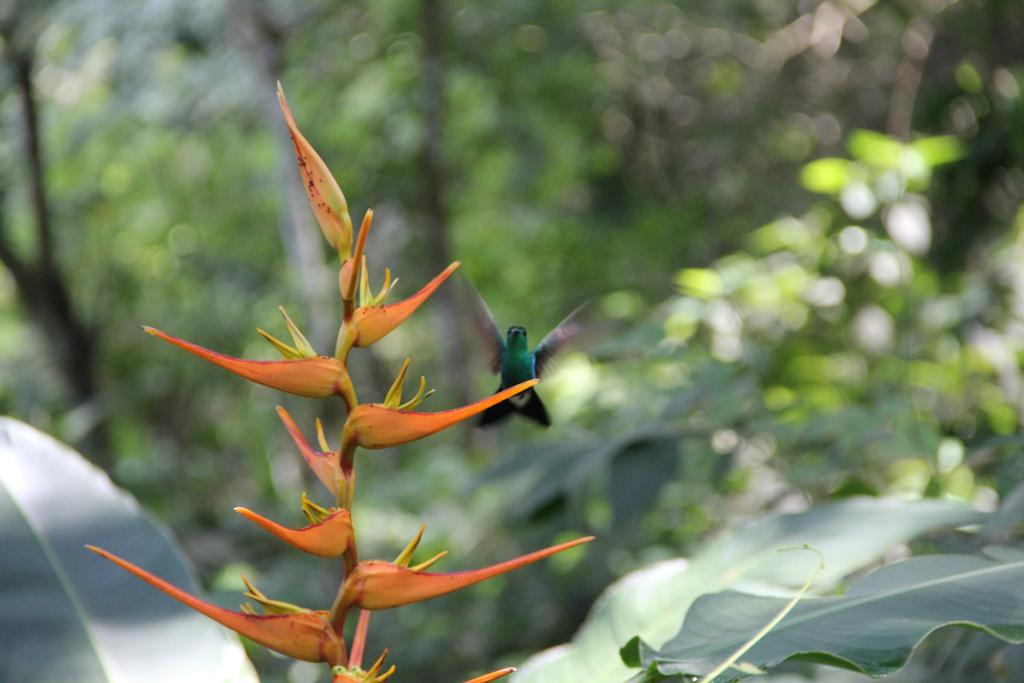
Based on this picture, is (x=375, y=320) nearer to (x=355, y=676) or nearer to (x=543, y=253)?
(x=355, y=676)

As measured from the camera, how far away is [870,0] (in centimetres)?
422

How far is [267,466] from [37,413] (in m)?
1.52

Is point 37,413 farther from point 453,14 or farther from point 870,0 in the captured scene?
point 870,0

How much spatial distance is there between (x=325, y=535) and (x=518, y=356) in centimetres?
52

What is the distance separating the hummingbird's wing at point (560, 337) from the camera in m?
1.12

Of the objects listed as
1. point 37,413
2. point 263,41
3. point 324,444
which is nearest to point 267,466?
point 37,413

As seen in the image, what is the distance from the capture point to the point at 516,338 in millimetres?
1048

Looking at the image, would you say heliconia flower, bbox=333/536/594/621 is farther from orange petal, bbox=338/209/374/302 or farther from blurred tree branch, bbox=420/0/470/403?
blurred tree branch, bbox=420/0/470/403

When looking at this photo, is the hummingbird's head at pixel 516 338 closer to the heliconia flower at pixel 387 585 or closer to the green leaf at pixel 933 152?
the heliconia flower at pixel 387 585

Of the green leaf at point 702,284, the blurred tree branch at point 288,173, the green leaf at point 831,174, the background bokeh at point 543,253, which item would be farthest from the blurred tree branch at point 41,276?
the green leaf at point 831,174

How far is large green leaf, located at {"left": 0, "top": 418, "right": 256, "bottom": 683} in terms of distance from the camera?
0.84 meters

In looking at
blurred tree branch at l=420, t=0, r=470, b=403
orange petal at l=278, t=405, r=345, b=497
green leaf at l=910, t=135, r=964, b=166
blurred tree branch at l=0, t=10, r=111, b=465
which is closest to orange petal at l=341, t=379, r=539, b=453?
orange petal at l=278, t=405, r=345, b=497

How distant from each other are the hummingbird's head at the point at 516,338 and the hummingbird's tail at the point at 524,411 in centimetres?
9

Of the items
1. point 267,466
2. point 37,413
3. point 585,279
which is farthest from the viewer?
point 585,279
